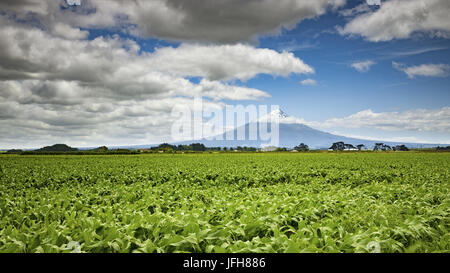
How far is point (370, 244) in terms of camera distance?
4.42 m

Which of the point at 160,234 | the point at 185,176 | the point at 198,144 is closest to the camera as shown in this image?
the point at 160,234

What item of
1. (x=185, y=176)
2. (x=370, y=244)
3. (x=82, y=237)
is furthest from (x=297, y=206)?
(x=185, y=176)

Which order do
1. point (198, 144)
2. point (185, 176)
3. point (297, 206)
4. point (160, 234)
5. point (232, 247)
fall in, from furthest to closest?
1. point (198, 144)
2. point (185, 176)
3. point (297, 206)
4. point (160, 234)
5. point (232, 247)
